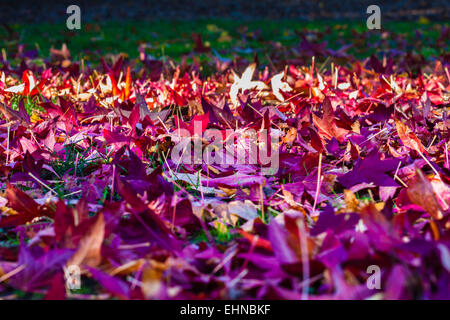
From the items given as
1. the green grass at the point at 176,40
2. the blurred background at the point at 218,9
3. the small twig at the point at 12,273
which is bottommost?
the small twig at the point at 12,273

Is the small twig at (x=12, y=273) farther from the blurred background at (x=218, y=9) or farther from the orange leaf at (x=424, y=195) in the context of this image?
the blurred background at (x=218, y=9)

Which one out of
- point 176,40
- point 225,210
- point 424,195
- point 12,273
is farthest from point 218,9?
point 12,273

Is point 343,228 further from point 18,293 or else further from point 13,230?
point 13,230

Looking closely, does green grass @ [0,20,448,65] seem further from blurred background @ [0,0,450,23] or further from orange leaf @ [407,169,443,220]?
blurred background @ [0,0,450,23]

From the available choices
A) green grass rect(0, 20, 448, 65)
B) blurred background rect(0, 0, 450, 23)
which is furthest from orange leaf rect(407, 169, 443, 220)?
blurred background rect(0, 0, 450, 23)

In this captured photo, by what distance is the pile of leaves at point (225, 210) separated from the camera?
0.87m

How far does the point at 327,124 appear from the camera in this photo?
5.43ft

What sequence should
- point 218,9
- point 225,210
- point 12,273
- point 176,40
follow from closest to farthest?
1. point 12,273
2. point 225,210
3. point 176,40
4. point 218,9

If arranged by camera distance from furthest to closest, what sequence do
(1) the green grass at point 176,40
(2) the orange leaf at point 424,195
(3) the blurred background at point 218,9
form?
(3) the blurred background at point 218,9, (1) the green grass at point 176,40, (2) the orange leaf at point 424,195

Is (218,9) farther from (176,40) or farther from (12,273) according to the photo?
(12,273)

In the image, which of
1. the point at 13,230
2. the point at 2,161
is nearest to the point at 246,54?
the point at 2,161

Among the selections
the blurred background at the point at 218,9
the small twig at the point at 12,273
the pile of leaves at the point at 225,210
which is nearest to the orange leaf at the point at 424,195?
the pile of leaves at the point at 225,210

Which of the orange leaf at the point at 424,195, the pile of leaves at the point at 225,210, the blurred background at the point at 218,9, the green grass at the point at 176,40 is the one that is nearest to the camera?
the pile of leaves at the point at 225,210

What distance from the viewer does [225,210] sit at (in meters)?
1.23
